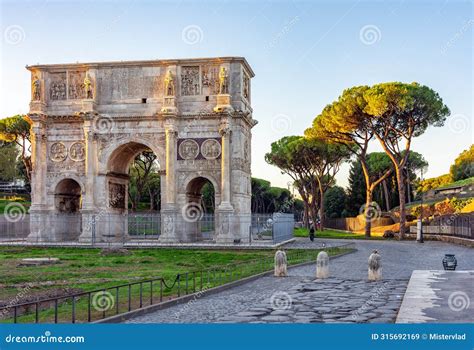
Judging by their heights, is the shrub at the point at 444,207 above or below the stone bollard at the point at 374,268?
above

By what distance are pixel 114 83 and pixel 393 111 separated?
19673mm

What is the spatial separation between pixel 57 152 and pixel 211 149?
10146 mm

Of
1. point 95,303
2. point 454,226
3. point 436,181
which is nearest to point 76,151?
point 454,226

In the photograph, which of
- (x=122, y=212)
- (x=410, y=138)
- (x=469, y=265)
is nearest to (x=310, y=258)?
(x=469, y=265)

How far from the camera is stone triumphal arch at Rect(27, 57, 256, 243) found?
36.4 meters

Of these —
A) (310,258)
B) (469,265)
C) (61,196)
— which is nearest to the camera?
(469,265)

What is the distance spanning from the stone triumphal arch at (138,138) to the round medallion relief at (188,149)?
0.20 ft

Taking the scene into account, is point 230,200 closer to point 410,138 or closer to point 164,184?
point 164,184

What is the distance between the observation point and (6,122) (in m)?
61.4

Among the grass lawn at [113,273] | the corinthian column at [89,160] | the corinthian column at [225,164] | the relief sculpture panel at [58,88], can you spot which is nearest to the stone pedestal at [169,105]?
the corinthian column at [225,164]

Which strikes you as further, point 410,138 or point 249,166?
point 410,138

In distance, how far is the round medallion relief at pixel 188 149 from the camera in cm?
3703

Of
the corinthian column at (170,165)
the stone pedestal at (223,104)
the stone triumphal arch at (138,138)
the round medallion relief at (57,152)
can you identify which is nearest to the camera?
the stone pedestal at (223,104)

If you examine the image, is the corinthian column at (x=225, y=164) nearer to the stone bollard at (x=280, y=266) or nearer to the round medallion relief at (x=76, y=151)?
the round medallion relief at (x=76, y=151)
